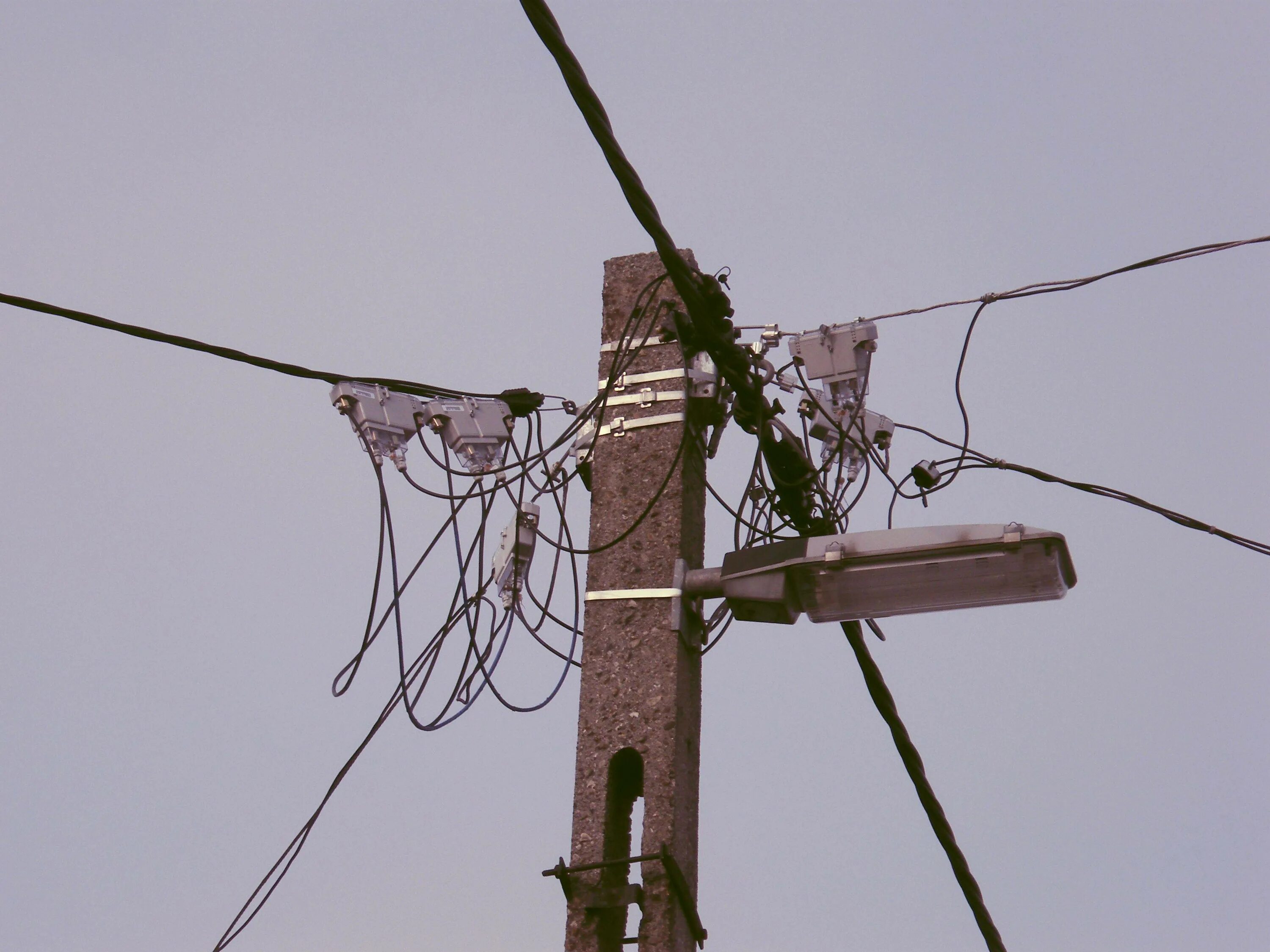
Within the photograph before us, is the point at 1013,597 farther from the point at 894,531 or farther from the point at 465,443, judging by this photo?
the point at 465,443

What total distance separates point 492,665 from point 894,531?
185 cm

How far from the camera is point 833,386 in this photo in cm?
644

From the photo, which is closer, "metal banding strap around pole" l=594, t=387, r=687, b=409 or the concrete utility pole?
the concrete utility pole

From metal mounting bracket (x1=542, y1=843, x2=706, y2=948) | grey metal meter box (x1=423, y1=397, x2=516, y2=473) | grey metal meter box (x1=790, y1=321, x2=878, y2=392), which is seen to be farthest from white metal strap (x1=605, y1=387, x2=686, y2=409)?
metal mounting bracket (x1=542, y1=843, x2=706, y2=948)

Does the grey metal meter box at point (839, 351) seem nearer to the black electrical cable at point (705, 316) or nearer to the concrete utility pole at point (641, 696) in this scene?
the black electrical cable at point (705, 316)

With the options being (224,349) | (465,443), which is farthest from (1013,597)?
(224,349)

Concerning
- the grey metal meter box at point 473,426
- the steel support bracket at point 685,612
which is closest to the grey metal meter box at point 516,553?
the grey metal meter box at point 473,426

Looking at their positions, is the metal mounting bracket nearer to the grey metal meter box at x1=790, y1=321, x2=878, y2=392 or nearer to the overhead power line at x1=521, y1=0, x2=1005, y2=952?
the overhead power line at x1=521, y1=0, x2=1005, y2=952

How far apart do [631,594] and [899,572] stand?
0.95 metres

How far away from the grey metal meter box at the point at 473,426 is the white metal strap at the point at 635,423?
1.31 feet

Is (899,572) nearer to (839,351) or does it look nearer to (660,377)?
(660,377)

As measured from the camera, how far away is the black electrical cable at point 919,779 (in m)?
6.11

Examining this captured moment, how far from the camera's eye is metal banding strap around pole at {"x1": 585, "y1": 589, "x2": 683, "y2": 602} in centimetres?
548

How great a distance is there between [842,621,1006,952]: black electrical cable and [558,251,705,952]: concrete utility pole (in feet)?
3.32
